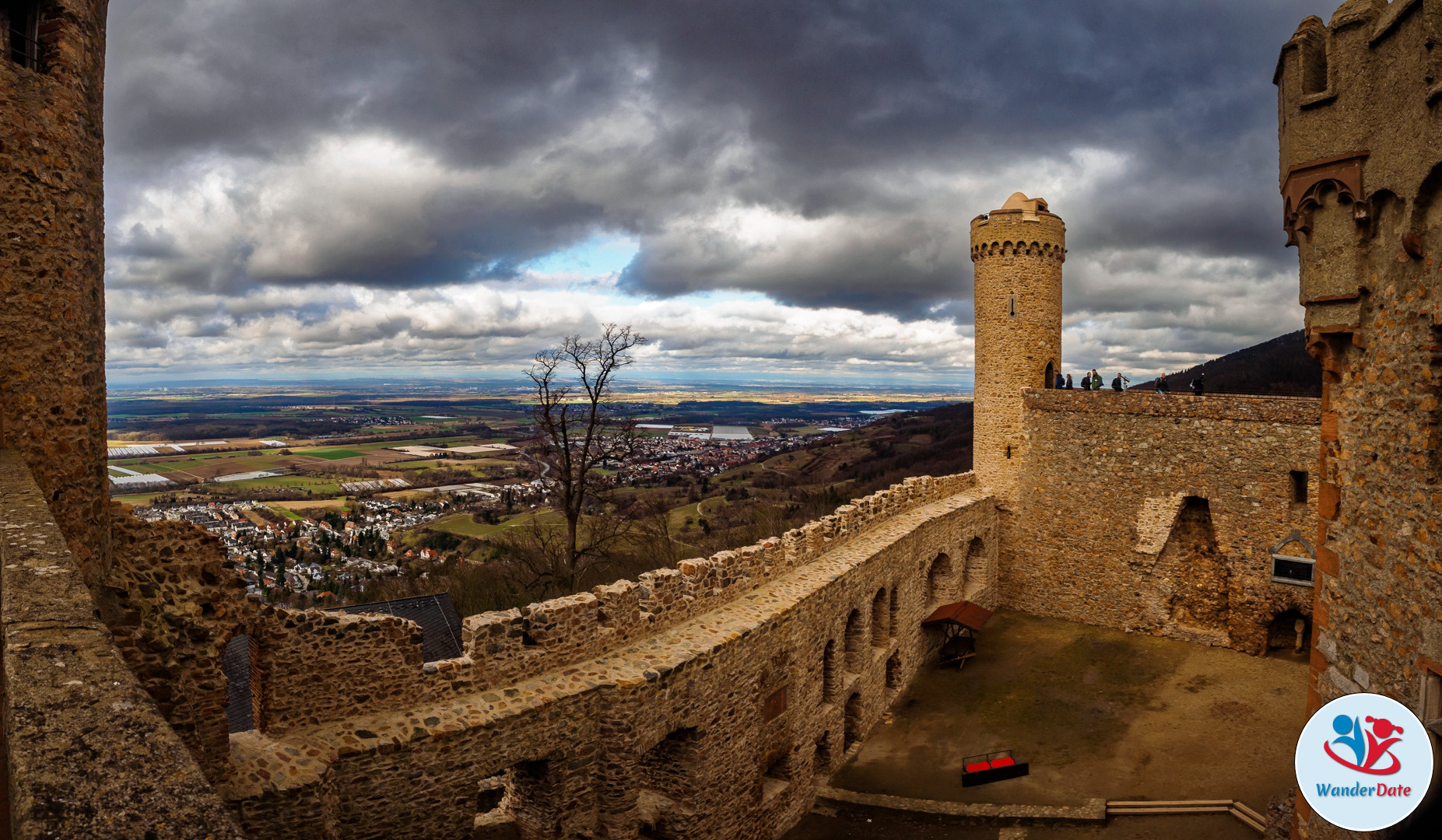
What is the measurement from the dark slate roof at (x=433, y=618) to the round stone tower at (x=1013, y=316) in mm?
14981

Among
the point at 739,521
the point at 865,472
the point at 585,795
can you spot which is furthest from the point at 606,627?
the point at 865,472

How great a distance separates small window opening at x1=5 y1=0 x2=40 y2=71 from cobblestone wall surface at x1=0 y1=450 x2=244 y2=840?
4380 mm

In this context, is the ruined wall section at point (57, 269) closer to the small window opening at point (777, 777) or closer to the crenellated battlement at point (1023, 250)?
the small window opening at point (777, 777)

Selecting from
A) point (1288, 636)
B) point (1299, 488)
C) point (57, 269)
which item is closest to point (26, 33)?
point (57, 269)

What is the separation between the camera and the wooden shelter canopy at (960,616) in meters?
17.3

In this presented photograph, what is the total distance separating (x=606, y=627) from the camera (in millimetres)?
9344

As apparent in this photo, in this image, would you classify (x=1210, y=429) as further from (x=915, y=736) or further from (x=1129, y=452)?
(x=915, y=736)

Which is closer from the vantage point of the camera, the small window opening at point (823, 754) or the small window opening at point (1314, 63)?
the small window opening at point (1314, 63)

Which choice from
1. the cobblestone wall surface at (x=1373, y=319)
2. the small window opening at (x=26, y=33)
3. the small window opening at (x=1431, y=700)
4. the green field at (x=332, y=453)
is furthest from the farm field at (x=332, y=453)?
the small window opening at (x=1431, y=700)

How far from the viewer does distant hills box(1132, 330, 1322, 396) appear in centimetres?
3097

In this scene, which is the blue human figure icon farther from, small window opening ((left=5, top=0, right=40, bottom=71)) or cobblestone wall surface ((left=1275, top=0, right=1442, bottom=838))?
small window opening ((left=5, top=0, right=40, bottom=71))

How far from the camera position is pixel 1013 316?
20.9 metres

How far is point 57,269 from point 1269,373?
48.3 meters

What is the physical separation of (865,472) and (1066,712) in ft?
143
